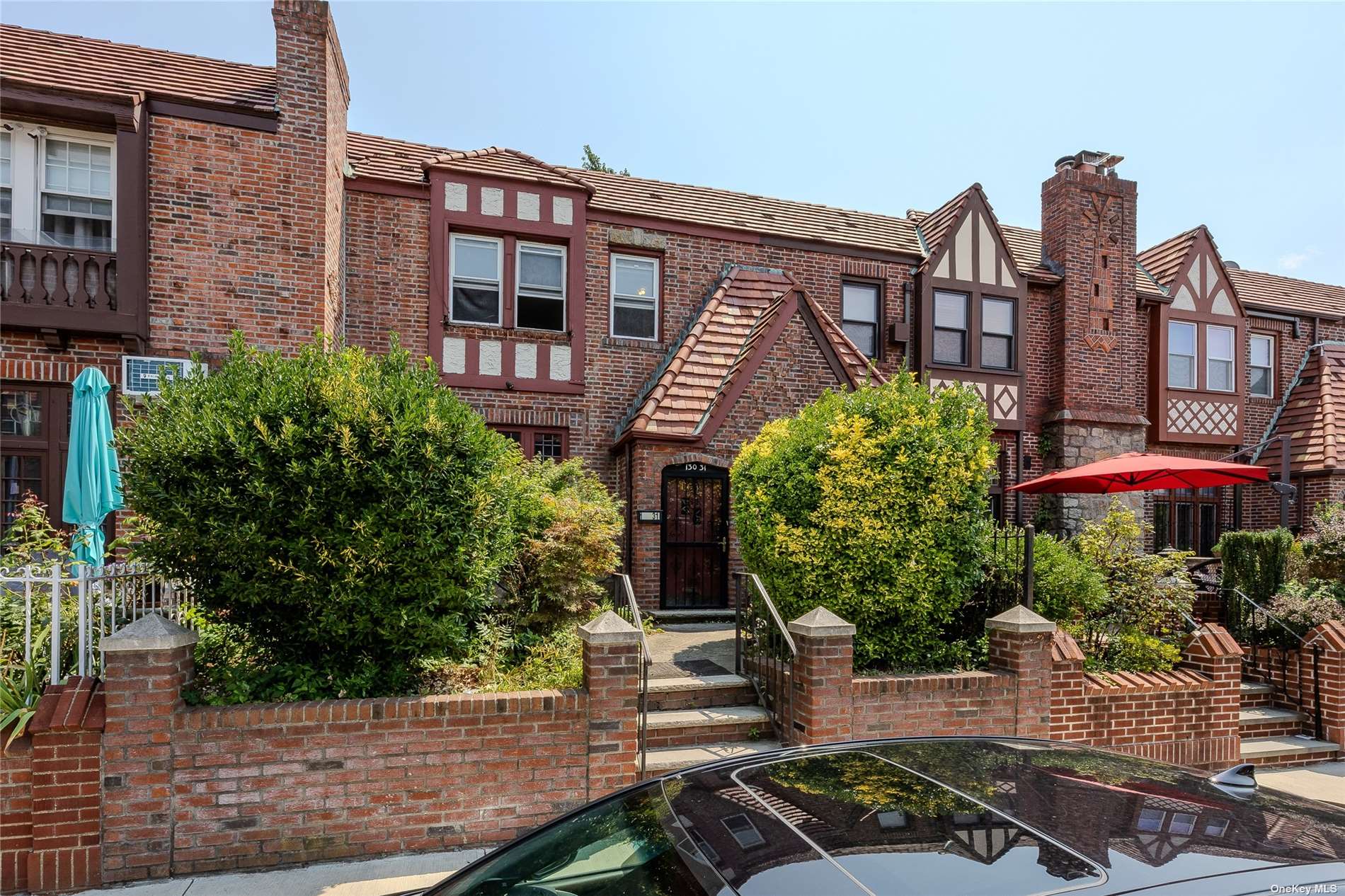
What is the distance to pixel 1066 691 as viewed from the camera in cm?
621

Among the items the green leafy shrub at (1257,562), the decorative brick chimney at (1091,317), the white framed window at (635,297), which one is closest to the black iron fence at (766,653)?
the white framed window at (635,297)

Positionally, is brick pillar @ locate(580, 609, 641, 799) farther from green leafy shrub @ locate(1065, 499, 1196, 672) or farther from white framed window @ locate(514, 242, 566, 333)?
white framed window @ locate(514, 242, 566, 333)

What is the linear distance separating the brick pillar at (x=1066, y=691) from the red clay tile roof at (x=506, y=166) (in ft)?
30.7

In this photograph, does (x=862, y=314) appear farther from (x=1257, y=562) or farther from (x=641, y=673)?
(x=641, y=673)

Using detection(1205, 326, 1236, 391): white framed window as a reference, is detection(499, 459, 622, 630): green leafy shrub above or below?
below

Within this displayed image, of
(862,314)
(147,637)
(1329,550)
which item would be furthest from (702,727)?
(862,314)

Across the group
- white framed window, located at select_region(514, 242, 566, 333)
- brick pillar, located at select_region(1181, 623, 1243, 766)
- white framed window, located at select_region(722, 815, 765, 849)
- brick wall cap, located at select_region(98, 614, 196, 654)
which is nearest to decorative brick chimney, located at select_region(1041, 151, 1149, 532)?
brick pillar, located at select_region(1181, 623, 1243, 766)

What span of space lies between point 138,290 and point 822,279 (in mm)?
10474

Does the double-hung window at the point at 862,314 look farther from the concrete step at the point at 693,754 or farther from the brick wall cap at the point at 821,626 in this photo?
the concrete step at the point at 693,754

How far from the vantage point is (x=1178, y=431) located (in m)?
15.4

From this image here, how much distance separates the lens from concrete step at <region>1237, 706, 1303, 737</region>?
7.39 meters

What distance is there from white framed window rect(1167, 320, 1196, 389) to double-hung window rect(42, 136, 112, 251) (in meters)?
19.3

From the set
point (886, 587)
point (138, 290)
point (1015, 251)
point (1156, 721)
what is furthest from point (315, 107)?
point (1015, 251)

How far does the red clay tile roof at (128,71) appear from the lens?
890 centimetres
